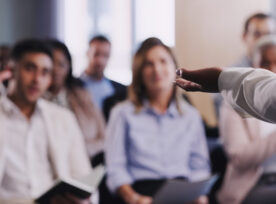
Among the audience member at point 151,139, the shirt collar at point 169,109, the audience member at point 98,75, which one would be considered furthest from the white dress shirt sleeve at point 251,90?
the audience member at point 98,75

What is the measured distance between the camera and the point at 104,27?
4.24 metres

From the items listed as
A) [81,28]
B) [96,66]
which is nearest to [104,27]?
[81,28]

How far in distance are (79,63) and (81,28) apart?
0.27 metres

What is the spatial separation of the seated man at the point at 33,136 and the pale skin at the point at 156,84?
0.51ft

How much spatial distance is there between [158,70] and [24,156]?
0.44 metres

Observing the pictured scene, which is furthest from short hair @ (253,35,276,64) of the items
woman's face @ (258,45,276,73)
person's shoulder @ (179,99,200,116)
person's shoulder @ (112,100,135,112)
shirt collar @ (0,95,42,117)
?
shirt collar @ (0,95,42,117)

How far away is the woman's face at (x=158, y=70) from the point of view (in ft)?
5.58

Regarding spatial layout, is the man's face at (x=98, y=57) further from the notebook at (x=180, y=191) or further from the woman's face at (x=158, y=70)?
the notebook at (x=180, y=191)

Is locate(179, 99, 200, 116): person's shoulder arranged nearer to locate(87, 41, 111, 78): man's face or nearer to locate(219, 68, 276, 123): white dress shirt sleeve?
locate(87, 41, 111, 78): man's face

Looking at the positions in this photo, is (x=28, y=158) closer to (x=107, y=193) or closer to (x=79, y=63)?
(x=107, y=193)

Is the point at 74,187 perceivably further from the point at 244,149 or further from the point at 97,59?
the point at 97,59

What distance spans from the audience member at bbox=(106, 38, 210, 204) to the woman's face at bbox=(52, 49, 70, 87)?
36 centimetres

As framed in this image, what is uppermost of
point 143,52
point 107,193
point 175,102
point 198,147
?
point 143,52

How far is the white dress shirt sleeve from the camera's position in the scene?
0.57m
